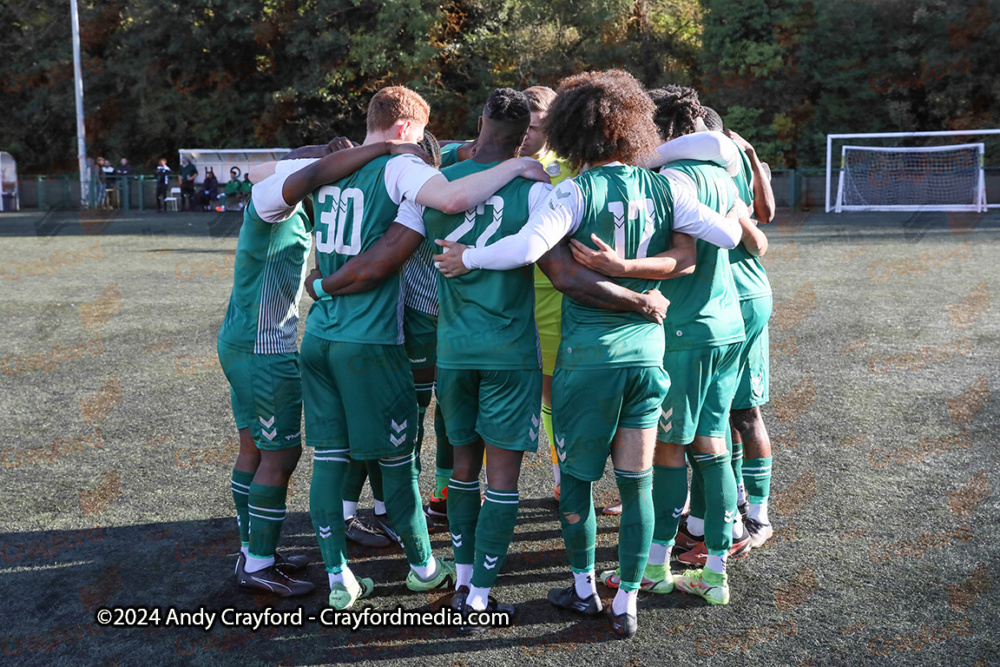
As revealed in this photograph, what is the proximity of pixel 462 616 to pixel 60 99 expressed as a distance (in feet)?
146

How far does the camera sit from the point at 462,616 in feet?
12.6

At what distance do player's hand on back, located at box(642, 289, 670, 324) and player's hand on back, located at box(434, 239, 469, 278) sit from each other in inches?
29.0

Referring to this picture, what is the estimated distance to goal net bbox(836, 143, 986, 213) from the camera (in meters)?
28.2

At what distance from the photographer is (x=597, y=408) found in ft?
11.5

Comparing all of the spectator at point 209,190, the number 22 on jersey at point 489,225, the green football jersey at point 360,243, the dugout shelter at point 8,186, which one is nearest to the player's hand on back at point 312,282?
the green football jersey at point 360,243

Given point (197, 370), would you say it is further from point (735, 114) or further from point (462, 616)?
point (735, 114)

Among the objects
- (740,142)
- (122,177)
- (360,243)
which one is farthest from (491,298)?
(122,177)

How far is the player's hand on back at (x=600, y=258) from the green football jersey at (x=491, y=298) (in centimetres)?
28

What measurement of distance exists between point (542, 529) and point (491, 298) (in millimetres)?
1814

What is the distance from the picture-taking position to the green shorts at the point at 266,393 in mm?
4066

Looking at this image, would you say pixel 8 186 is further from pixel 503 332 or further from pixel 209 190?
pixel 503 332

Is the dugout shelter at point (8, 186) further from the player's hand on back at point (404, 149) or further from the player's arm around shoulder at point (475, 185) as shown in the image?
the player's arm around shoulder at point (475, 185)

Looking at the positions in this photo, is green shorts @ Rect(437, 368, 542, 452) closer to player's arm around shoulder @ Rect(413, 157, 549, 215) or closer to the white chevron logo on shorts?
the white chevron logo on shorts

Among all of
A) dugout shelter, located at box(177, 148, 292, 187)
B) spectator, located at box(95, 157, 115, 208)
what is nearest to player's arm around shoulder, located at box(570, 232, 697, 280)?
dugout shelter, located at box(177, 148, 292, 187)
